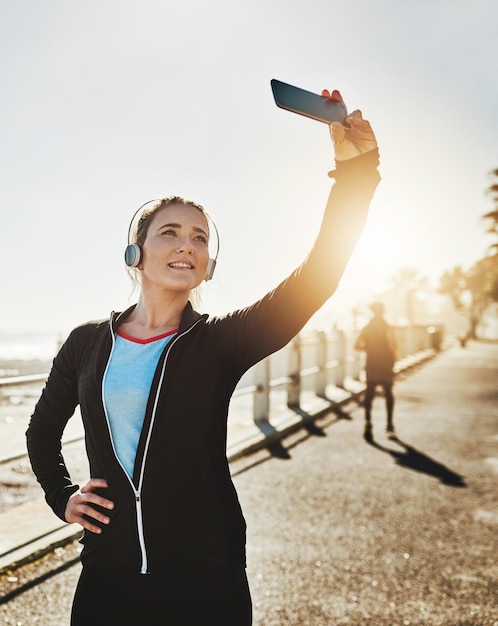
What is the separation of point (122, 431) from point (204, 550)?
1.30 feet

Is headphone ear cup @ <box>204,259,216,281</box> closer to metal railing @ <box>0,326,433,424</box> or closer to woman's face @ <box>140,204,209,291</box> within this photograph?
woman's face @ <box>140,204,209,291</box>

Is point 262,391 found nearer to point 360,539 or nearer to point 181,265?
point 360,539

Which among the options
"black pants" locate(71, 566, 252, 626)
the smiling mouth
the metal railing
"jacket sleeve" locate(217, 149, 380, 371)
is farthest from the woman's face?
the metal railing

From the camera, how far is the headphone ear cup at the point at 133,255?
6.32ft

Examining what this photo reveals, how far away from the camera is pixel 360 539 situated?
15.1ft

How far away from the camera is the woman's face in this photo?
6.06 ft

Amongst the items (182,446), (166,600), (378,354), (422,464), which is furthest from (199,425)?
(378,354)

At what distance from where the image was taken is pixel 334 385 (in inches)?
587

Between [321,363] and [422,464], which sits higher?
[321,363]

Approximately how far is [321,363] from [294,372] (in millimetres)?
2065

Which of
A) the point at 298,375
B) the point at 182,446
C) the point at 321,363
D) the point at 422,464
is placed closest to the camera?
the point at 182,446

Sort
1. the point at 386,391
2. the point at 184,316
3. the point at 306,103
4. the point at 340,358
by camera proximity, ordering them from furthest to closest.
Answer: the point at 340,358 → the point at 386,391 → the point at 184,316 → the point at 306,103

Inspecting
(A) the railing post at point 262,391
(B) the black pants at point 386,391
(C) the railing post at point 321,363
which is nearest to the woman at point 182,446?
(A) the railing post at point 262,391

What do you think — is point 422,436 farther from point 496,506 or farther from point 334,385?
point 334,385
